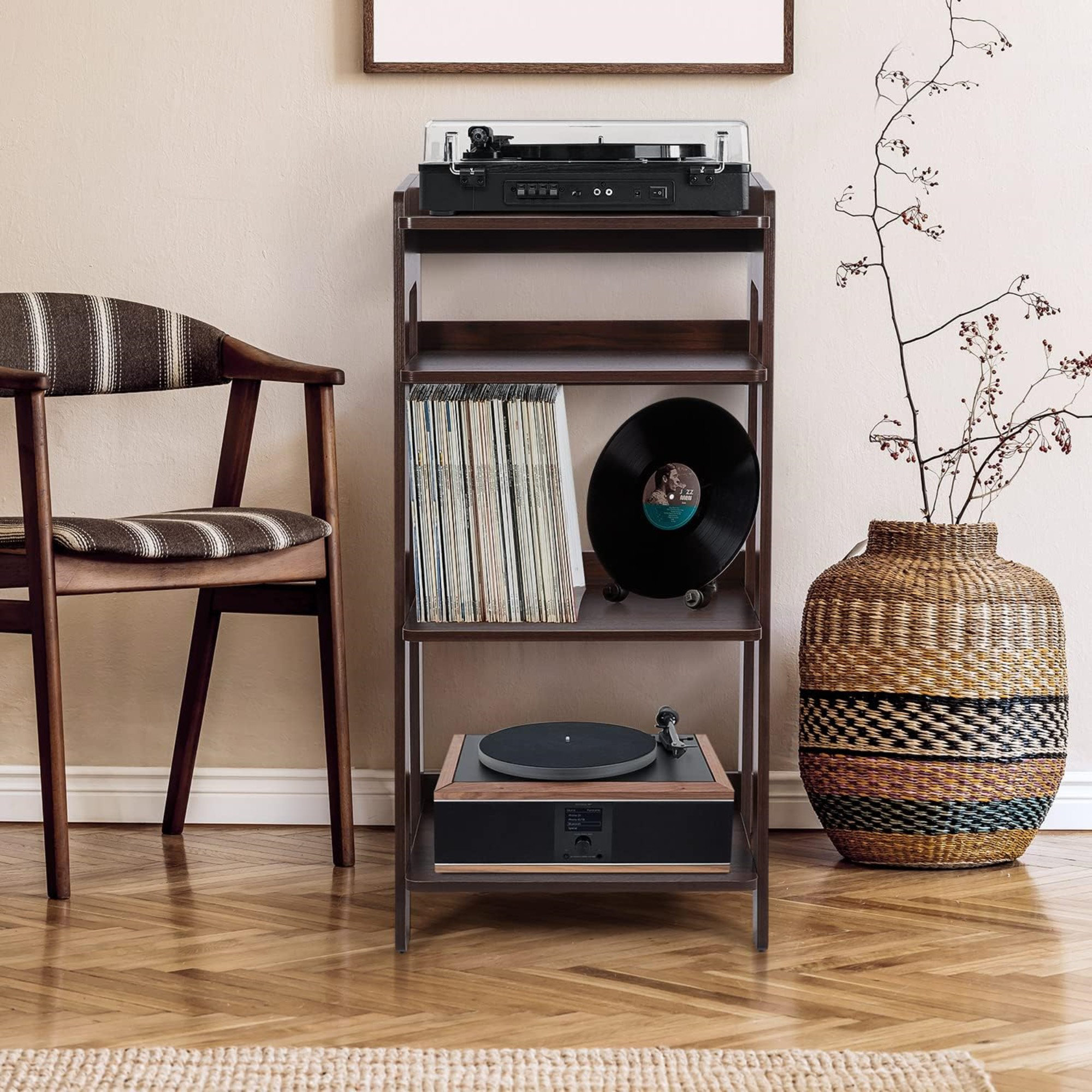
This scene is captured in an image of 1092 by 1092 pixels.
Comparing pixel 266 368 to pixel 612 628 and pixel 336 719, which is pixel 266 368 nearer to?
pixel 336 719

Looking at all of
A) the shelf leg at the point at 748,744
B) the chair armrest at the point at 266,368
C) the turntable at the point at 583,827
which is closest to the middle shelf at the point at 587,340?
the chair armrest at the point at 266,368

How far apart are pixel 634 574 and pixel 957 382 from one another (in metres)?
0.75

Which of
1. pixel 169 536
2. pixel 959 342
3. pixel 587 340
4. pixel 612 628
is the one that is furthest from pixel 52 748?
pixel 959 342

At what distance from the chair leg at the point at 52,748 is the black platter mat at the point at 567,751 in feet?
1.90

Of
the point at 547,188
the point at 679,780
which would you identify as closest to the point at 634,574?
the point at 679,780

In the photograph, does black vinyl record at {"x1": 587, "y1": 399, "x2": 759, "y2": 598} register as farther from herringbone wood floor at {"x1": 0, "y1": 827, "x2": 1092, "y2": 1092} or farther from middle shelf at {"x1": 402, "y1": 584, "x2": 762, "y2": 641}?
herringbone wood floor at {"x1": 0, "y1": 827, "x2": 1092, "y2": 1092}

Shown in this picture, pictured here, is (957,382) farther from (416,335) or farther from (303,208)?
(303,208)

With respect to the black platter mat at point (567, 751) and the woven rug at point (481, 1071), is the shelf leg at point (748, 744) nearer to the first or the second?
the black platter mat at point (567, 751)

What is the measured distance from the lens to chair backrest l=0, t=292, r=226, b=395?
1.90 metres

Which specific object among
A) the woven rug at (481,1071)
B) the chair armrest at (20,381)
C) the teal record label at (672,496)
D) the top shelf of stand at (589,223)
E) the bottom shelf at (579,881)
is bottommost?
the woven rug at (481,1071)

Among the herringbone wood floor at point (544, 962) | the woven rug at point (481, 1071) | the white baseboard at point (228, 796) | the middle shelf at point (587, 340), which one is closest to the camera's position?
the woven rug at point (481, 1071)

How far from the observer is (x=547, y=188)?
5.15 feet

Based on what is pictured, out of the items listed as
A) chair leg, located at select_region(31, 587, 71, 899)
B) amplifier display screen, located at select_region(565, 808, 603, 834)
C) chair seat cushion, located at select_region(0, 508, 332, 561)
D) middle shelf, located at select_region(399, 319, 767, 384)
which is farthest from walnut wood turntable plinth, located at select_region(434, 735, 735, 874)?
middle shelf, located at select_region(399, 319, 767, 384)

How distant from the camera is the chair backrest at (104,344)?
190cm
